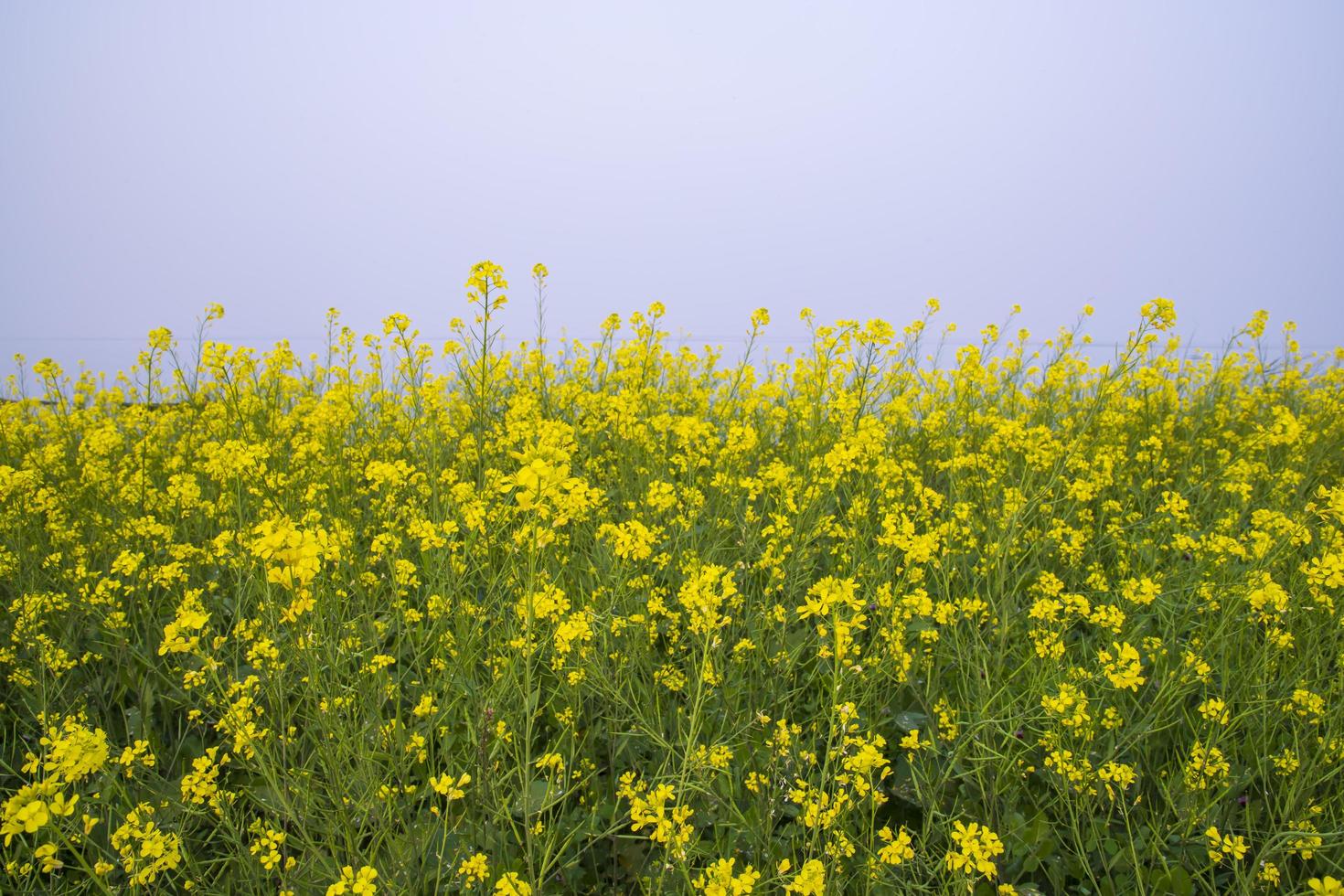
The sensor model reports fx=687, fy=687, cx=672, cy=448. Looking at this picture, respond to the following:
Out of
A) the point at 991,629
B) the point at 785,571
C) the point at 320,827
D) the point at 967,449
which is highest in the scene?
the point at 967,449

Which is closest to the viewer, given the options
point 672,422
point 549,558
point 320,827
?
point 320,827

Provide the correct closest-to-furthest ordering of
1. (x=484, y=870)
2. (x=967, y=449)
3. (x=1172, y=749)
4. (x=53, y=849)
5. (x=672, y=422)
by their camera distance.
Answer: (x=53, y=849) → (x=484, y=870) → (x=1172, y=749) → (x=672, y=422) → (x=967, y=449)

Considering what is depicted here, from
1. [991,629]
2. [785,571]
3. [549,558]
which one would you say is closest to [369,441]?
[549,558]

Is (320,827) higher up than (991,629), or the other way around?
(991,629)

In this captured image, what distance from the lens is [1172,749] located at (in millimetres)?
1934

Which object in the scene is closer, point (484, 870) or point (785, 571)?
point (484, 870)

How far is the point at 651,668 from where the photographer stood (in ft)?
6.64

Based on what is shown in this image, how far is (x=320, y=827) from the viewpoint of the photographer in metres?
1.44

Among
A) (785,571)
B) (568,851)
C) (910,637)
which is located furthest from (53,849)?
(910,637)

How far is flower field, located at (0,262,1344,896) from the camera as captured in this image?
1345 mm

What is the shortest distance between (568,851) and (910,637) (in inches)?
49.1

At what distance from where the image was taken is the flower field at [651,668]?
1.34 meters

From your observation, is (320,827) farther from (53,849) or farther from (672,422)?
(672,422)

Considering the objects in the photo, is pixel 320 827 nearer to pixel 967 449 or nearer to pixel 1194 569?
pixel 1194 569
